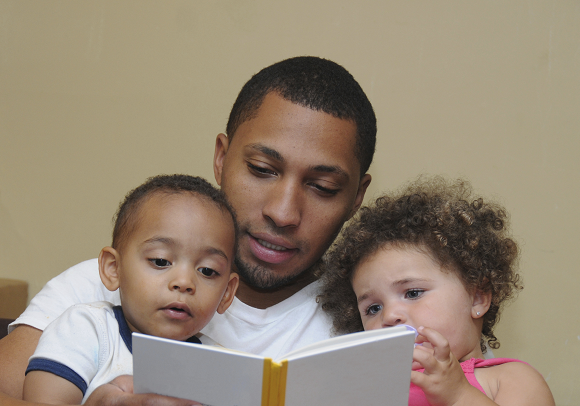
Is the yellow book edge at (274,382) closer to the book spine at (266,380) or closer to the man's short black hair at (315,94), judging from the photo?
the book spine at (266,380)

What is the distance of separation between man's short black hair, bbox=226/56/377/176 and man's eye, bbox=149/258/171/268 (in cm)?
69

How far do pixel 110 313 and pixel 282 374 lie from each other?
0.62 m

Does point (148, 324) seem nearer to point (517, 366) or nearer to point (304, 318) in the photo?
point (304, 318)

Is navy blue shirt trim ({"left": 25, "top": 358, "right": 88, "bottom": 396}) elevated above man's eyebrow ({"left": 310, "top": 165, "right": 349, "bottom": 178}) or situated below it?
below

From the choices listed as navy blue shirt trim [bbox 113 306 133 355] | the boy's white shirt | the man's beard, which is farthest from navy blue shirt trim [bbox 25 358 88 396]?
the man's beard

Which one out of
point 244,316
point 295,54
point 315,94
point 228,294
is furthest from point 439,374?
point 295,54

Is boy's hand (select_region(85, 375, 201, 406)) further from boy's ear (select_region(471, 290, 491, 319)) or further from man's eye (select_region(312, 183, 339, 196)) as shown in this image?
boy's ear (select_region(471, 290, 491, 319))

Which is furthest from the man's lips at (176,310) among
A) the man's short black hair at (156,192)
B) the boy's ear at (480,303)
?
the boy's ear at (480,303)

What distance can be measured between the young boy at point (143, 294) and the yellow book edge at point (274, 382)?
15.5 inches

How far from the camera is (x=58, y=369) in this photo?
122 cm

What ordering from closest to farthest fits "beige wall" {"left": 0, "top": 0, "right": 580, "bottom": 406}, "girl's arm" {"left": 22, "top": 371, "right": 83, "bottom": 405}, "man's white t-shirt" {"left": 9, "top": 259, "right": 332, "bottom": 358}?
1. "girl's arm" {"left": 22, "top": 371, "right": 83, "bottom": 405}
2. "man's white t-shirt" {"left": 9, "top": 259, "right": 332, "bottom": 358}
3. "beige wall" {"left": 0, "top": 0, "right": 580, "bottom": 406}

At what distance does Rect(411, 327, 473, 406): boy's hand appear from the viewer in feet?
4.27

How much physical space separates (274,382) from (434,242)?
→ 852mm

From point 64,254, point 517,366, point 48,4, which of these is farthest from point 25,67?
point 517,366
